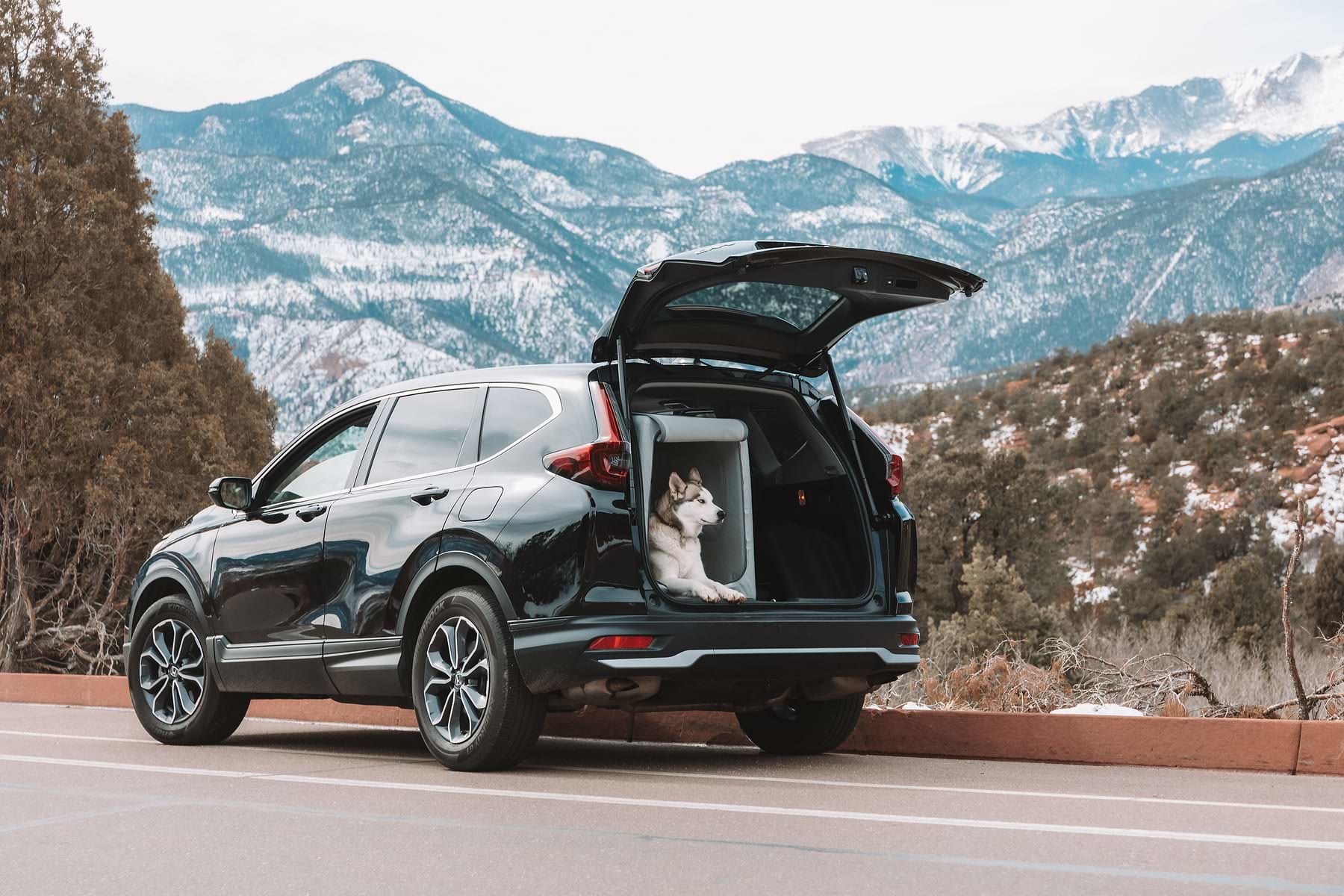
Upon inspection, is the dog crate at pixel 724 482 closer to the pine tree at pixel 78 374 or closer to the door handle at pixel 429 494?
the door handle at pixel 429 494

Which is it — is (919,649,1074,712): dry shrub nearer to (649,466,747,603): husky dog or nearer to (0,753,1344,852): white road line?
(649,466,747,603): husky dog

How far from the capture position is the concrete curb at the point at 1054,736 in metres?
7.38

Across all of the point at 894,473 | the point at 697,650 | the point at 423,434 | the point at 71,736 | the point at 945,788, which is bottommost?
the point at 71,736

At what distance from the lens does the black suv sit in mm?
6957

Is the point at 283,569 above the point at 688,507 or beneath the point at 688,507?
beneath

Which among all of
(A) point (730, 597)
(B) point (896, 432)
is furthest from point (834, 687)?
(B) point (896, 432)

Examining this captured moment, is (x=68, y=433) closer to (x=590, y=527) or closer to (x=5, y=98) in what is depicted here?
(x=5, y=98)

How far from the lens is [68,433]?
67.7ft

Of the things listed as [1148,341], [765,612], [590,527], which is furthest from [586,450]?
[1148,341]

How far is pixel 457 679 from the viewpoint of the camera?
7.33 metres

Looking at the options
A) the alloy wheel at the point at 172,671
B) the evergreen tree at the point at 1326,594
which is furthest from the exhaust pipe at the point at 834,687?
the evergreen tree at the point at 1326,594

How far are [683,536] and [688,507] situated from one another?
0.47 feet

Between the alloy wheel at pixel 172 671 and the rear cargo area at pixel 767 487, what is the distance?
322cm

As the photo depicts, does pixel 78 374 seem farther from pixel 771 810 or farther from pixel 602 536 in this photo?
pixel 771 810
